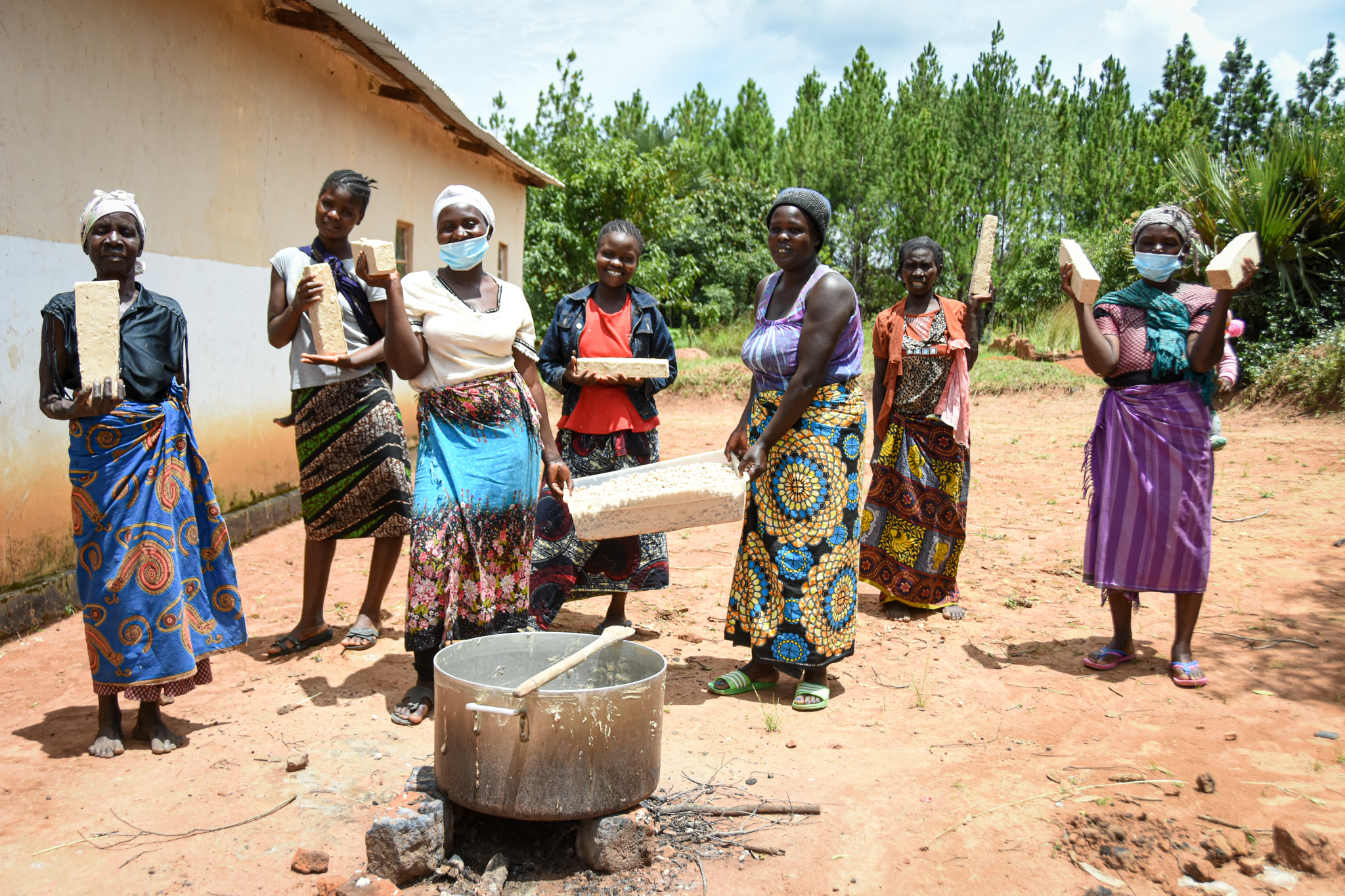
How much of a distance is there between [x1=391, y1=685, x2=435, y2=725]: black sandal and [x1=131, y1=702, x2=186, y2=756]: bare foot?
0.76m

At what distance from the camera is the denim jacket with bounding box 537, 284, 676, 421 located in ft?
15.0

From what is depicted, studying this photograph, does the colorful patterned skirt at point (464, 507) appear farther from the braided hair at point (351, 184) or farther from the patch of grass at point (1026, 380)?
the patch of grass at point (1026, 380)

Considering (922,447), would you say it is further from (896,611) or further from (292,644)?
(292,644)

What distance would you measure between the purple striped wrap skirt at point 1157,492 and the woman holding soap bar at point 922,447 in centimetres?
97

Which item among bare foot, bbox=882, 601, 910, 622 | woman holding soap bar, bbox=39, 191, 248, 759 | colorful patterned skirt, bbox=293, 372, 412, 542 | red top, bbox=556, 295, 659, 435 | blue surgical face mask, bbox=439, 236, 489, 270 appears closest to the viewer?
woman holding soap bar, bbox=39, 191, 248, 759

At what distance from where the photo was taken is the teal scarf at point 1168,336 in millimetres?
4035

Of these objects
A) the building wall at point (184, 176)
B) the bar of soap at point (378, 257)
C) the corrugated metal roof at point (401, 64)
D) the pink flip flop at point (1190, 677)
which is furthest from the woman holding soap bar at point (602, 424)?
the corrugated metal roof at point (401, 64)

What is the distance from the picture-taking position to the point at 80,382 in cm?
327

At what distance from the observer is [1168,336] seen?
4.05 metres

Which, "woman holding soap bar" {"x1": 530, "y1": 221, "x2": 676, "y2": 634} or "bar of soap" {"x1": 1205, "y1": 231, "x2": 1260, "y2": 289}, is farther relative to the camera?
"woman holding soap bar" {"x1": 530, "y1": 221, "x2": 676, "y2": 634}

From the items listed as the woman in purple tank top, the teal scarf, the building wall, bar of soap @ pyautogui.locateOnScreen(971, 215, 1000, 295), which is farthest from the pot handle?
the building wall

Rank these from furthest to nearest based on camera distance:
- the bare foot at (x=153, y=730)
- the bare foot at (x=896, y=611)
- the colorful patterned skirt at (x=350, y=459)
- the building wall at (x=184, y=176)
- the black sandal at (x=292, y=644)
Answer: the bare foot at (x=896, y=611) → the building wall at (x=184, y=176) → the black sandal at (x=292, y=644) → the colorful patterned skirt at (x=350, y=459) → the bare foot at (x=153, y=730)

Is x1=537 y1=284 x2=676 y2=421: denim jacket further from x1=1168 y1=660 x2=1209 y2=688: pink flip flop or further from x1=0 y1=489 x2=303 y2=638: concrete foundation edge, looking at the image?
x1=1168 y1=660 x2=1209 y2=688: pink flip flop

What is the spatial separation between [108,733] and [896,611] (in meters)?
3.82
